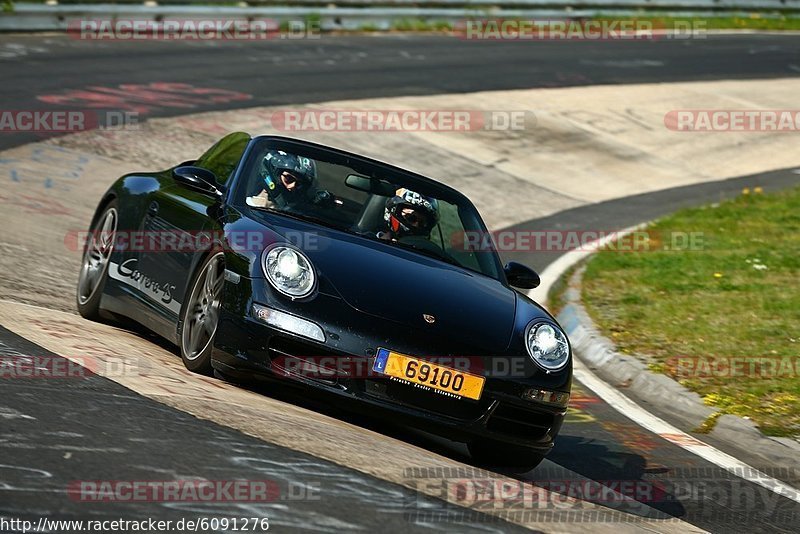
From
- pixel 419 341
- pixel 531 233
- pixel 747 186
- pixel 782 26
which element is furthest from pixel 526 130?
pixel 782 26

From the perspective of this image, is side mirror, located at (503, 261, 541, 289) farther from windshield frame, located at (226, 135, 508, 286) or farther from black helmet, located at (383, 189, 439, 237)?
black helmet, located at (383, 189, 439, 237)

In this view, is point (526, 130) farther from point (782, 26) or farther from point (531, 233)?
point (782, 26)

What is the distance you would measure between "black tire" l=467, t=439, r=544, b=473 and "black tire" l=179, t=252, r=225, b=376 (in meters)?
1.37

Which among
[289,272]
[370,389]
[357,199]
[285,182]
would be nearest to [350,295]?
[289,272]

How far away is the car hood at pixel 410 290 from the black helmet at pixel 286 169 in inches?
16.0

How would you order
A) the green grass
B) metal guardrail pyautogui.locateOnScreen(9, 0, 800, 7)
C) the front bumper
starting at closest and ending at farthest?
1. the front bumper
2. the green grass
3. metal guardrail pyautogui.locateOnScreen(9, 0, 800, 7)

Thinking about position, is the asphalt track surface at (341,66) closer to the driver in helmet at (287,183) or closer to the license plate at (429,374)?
the driver in helmet at (287,183)

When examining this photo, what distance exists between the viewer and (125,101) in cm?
1748

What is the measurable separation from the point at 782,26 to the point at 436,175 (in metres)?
21.3

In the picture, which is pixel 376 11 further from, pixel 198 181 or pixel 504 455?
pixel 504 455

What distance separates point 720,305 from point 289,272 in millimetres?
5929

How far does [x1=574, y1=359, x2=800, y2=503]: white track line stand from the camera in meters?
7.05

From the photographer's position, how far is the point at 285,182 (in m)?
7.29

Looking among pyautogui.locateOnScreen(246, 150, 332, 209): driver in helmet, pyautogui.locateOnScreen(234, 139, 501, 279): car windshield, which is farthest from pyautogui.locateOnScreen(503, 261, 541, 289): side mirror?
pyautogui.locateOnScreen(246, 150, 332, 209): driver in helmet
